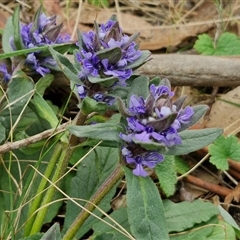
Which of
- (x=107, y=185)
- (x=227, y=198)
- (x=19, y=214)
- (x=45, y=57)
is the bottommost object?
(x=227, y=198)

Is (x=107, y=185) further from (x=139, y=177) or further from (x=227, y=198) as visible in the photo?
(x=227, y=198)

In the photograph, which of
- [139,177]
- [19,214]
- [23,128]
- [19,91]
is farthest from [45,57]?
[139,177]

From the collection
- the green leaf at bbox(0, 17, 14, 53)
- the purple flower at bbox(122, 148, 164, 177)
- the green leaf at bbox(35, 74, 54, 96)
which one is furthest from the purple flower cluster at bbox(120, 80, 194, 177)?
the green leaf at bbox(0, 17, 14, 53)

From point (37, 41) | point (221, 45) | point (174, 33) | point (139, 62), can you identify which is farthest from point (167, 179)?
point (174, 33)

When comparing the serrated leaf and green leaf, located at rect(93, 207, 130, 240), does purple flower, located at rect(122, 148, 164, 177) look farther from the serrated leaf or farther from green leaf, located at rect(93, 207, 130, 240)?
the serrated leaf

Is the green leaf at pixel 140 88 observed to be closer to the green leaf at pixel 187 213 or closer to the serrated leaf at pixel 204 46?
the green leaf at pixel 187 213

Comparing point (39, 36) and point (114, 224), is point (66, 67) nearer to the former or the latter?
point (39, 36)

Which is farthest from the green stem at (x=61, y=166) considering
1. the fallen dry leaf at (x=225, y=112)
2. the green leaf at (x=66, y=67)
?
the fallen dry leaf at (x=225, y=112)
